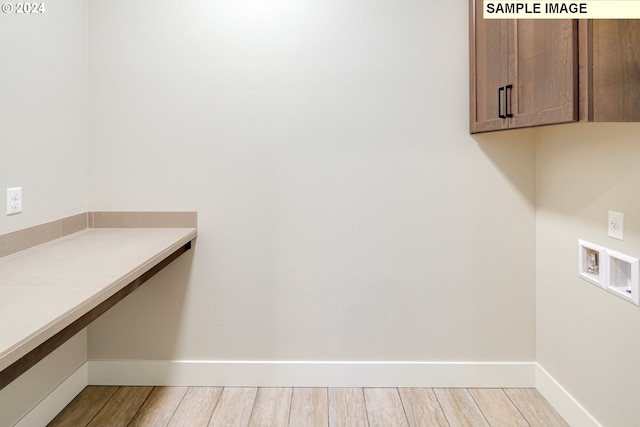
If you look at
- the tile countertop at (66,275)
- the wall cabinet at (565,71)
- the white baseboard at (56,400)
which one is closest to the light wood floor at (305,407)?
the white baseboard at (56,400)

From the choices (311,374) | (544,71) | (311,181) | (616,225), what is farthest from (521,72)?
(311,374)

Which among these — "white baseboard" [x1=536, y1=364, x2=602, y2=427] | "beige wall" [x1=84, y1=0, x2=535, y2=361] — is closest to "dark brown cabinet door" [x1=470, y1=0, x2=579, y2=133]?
"beige wall" [x1=84, y1=0, x2=535, y2=361]

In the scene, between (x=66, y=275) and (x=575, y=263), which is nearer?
(x=66, y=275)

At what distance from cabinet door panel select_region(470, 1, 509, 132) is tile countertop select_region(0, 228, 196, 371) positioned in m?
1.54

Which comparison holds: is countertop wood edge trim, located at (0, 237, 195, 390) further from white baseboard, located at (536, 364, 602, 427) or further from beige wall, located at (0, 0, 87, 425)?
white baseboard, located at (536, 364, 602, 427)

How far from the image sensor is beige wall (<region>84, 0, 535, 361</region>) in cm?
228

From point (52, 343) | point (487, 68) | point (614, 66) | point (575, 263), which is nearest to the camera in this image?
point (52, 343)

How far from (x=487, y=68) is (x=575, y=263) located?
0.97 metres

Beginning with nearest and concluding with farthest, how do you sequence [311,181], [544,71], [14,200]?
[544,71], [14,200], [311,181]

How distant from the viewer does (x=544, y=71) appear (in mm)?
1566

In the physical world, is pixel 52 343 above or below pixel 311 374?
above

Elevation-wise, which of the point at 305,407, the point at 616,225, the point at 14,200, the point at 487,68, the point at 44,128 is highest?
the point at 487,68

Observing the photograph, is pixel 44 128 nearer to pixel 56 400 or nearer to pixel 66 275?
pixel 66 275

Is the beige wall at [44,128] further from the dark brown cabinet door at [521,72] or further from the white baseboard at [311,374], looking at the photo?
the dark brown cabinet door at [521,72]
